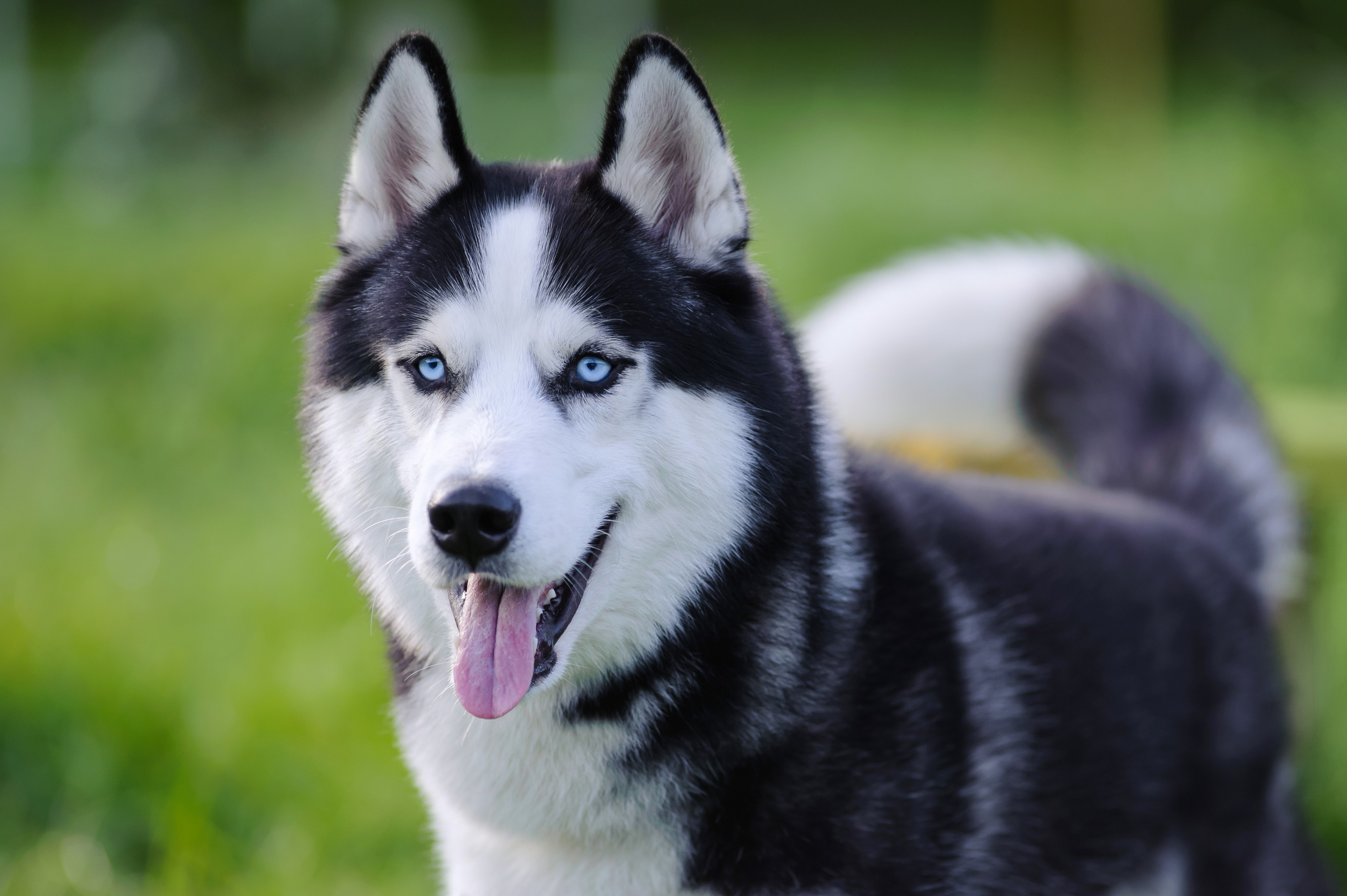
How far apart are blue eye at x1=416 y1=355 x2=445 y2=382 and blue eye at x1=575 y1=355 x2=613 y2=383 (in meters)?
0.21

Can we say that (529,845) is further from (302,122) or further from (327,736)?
(302,122)

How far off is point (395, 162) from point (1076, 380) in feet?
5.54

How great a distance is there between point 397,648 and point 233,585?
2.44 meters

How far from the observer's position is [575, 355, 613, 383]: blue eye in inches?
74.7

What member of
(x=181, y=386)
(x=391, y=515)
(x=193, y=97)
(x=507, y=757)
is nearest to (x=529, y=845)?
(x=507, y=757)

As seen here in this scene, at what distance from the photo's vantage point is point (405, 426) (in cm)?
193

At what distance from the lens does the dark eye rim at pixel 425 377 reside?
1905 millimetres

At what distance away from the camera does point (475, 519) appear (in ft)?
5.55

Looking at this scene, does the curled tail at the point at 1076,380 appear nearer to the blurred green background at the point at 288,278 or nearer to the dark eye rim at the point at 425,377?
the blurred green background at the point at 288,278

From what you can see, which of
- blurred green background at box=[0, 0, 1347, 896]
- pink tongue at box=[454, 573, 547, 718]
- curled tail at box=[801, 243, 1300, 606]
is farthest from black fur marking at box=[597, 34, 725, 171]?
blurred green background at box=[0, 0, 1347, 896]

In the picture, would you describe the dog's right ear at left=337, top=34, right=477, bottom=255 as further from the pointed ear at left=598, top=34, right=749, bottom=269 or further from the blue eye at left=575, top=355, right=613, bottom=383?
the blue eye at left=575, top=355, right=613, bottom=383

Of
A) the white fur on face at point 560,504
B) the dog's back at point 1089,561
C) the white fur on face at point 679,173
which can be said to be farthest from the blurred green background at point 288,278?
the white fur on face at point 679,173

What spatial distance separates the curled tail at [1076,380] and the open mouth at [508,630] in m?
Result: 1.11

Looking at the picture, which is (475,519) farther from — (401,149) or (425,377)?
(401,149)
